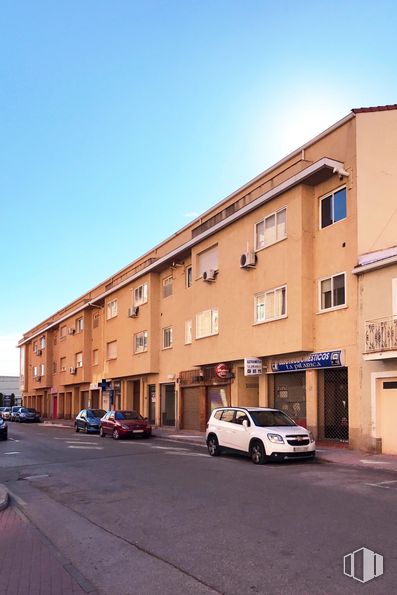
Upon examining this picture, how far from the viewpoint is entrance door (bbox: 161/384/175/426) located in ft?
108

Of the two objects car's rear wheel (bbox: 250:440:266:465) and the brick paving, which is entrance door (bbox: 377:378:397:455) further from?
the brick paving

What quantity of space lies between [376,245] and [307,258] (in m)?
2.73

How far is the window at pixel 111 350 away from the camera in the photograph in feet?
136

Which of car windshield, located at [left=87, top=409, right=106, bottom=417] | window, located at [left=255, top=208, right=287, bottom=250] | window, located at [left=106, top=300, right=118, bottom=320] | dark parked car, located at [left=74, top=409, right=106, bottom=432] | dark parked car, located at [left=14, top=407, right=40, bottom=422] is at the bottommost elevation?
dark parked car, located at [left=14, top=407, right=40, bottom=422]

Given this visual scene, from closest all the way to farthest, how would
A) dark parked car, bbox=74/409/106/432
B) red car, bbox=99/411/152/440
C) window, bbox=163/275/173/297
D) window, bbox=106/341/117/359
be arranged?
red car, bbox=99/411/152/440 → dark parked car, bbox=74/409/106/432 → window, bbox=163/275/173/297 → window, bbox=106/341/117/359

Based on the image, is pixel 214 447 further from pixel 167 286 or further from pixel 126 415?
pixel 167 286

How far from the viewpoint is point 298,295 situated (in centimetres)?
2078

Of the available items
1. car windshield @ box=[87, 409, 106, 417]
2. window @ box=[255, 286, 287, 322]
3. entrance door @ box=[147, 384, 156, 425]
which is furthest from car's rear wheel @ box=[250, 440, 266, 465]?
entrance door @ box=[147, 384, 156, 425]

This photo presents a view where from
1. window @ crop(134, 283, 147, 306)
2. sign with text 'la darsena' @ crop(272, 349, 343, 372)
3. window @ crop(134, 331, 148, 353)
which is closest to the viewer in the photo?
sign with text 'la darsena' @ crop(272, 349, 343, 372)

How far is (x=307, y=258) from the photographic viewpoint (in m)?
21.0

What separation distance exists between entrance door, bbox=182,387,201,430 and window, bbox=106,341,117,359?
442 inches

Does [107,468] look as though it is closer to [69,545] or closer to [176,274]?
[69,545]

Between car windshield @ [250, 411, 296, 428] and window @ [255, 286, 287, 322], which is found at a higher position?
window @ [255, 286, 287, 322]

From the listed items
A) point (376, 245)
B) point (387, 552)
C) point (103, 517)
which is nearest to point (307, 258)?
point (376, 245)
